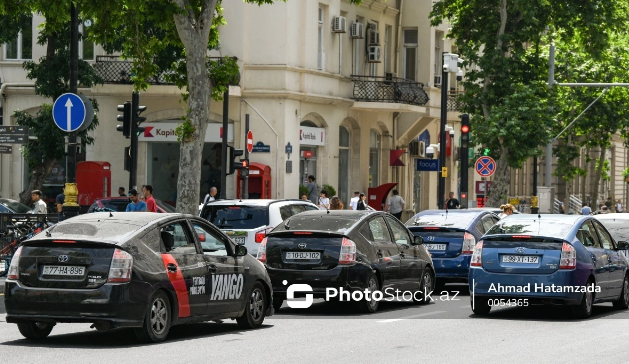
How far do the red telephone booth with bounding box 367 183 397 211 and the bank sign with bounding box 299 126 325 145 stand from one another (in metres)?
2.86

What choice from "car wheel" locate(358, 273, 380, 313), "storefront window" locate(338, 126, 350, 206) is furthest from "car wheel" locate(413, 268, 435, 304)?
"storefront window" locate(338, 126, 350, 206)

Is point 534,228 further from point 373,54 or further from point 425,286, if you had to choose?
point 373,54

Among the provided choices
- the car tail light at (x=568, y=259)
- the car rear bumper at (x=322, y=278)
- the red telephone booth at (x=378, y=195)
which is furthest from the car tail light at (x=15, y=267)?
the red telephone booth at (x=378, y=195)

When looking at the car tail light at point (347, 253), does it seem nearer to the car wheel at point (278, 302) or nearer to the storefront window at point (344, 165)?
the car wheel at point (278, 302)

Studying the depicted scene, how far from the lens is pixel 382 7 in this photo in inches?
1879

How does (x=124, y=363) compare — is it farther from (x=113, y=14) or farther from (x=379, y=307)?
(x=113, y=14)

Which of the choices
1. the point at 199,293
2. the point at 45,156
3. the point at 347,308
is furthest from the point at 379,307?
the point at 45,156

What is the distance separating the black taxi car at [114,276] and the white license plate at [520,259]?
15.0ft

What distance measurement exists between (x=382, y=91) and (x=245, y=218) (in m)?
25.0

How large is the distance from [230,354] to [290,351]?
69cm

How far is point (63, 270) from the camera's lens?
40.5 ft

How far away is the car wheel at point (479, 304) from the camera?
666 inches

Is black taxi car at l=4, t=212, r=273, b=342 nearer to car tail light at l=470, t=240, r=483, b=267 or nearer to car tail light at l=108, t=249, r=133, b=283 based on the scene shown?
car tail light at l=108, t=249, r=133, b=283

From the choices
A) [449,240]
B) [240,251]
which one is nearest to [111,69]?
[449,240]
